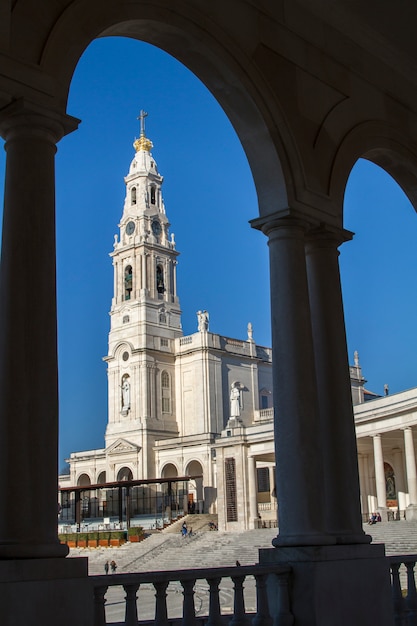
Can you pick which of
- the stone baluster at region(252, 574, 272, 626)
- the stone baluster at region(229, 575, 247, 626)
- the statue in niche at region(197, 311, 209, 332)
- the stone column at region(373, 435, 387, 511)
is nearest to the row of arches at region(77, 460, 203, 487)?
the statue in niche at region(197, 311, 209, 332)

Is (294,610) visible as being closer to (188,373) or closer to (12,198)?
(12,198)

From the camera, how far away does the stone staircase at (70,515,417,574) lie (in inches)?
1869

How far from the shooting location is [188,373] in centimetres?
8531

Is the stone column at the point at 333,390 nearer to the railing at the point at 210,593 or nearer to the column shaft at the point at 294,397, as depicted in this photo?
the column shaft at the point at 294,397

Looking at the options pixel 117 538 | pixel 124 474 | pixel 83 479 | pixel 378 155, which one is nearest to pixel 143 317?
pixel 124 474

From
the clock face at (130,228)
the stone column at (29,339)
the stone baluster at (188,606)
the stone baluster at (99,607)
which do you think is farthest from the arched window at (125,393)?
the stone baluster at (99,607)

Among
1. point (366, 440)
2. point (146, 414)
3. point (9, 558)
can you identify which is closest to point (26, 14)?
point (9, 558)

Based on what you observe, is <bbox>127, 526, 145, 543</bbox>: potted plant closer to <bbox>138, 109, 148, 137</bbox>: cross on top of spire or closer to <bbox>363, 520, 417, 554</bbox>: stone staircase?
<bbox>363, 520, 417, 554</bbox>: stone staircase

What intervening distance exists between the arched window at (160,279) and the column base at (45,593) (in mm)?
80068

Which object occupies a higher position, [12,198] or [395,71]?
[395,71]

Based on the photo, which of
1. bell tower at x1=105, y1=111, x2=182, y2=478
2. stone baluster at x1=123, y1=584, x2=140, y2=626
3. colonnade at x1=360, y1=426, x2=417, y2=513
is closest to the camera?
stone baluster at x1=123, y1=584, x2=140, y2=626

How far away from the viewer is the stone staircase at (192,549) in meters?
47.5

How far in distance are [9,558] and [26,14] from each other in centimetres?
498

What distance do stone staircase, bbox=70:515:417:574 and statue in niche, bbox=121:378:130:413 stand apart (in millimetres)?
21133
